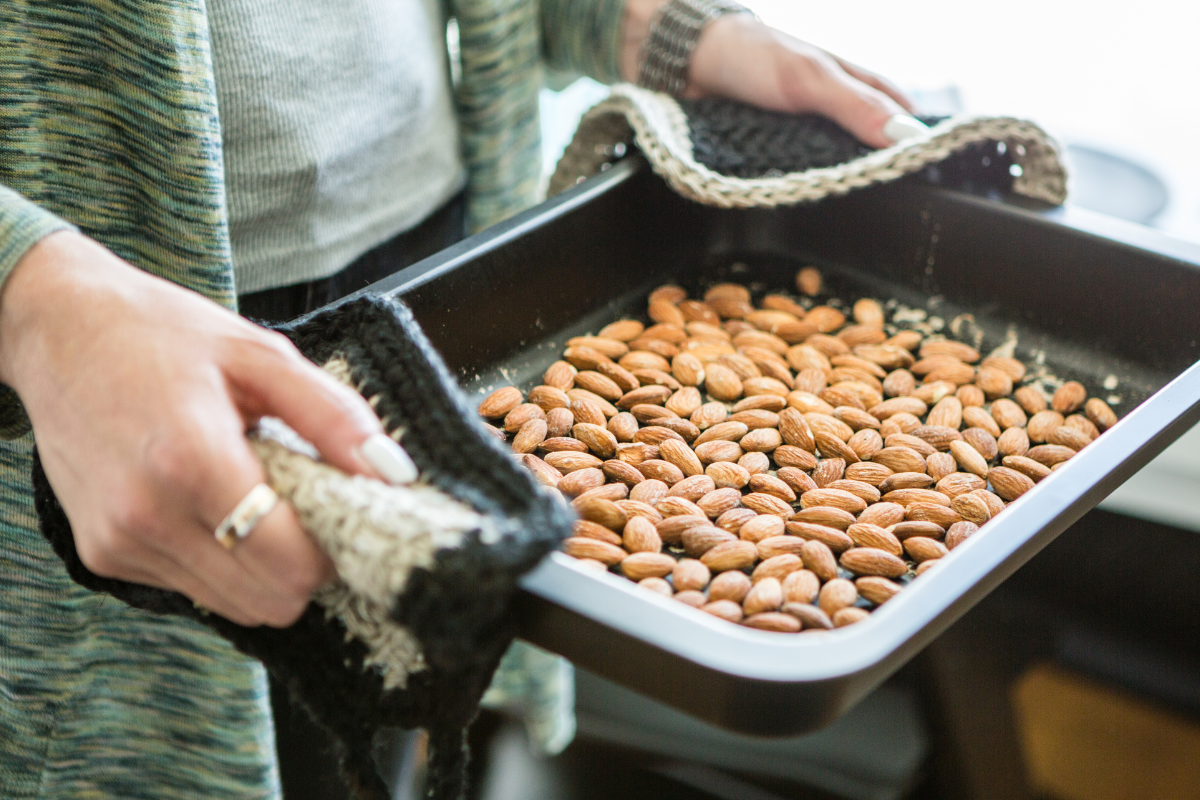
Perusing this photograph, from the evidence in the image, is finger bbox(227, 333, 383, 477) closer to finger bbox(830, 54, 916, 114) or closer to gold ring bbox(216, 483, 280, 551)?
gold ring bbox(216, 483, 280, 551)

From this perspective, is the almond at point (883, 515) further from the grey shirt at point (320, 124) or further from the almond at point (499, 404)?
the grey shirt at point (320, 124)

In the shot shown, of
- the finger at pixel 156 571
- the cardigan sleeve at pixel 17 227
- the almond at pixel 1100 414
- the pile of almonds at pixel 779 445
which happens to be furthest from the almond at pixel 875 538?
the cardigan sleeve at pixel 17 227

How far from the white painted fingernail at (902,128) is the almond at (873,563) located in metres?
0.37

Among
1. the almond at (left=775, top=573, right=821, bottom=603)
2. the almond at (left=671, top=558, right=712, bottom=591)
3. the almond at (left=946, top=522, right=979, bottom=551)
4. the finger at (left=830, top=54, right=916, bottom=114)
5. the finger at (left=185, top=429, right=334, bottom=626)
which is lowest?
the almond at (left=946, top=522, right=979, bottom=551)

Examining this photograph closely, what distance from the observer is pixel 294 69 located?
616 mm

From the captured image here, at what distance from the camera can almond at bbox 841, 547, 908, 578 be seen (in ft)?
1.67

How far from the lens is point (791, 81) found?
2.58 ft

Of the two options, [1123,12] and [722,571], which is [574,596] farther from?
[1123,12]

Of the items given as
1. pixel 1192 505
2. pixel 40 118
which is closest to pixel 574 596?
pixel 40 118

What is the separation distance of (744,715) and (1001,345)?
0.47 metres

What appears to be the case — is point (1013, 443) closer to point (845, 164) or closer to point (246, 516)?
point (845, 164)

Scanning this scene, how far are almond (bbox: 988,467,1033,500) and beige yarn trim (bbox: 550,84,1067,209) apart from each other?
23cm

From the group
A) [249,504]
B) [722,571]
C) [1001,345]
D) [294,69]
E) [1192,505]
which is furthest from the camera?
[1192,505]

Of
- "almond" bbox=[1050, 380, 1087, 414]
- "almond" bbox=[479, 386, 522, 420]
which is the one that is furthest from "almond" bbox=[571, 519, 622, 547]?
"almond" bbox=[1050, 380, 1087, 414]
